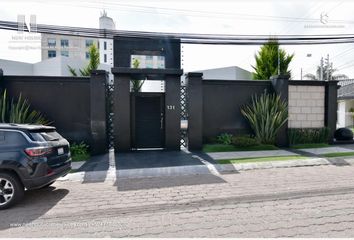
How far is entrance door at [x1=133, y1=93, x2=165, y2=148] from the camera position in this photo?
33.4ft

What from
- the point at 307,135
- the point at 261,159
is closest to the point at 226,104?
the point at 261,159

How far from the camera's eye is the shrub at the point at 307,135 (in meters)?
11.1

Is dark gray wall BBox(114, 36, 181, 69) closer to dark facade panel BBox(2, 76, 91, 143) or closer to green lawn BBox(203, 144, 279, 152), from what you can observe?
dark facade panel BBox(2, 76, 91, 143)

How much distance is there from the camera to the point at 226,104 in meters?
11.1

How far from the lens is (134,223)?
376 cm

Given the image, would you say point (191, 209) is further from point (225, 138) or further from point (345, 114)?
point (345, 114)

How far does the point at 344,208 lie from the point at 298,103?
8162 millimetres

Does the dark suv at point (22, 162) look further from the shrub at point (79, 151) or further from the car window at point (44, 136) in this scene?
the shrub at point (79, 151)

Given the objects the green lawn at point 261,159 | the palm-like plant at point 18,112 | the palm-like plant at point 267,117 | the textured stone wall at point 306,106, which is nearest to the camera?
the green lawn at point 261,159

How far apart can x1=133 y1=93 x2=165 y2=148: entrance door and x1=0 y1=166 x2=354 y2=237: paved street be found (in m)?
3.83

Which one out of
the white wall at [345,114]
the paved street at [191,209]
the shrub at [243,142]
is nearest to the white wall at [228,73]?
the white wall at [345,114]

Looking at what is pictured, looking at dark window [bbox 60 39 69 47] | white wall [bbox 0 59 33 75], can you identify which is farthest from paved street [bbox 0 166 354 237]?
dark window [bbox 60 39 69 47]

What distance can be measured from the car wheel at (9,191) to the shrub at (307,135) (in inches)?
418

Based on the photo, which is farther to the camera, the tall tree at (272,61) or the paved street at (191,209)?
the tall tree at (272,61)
